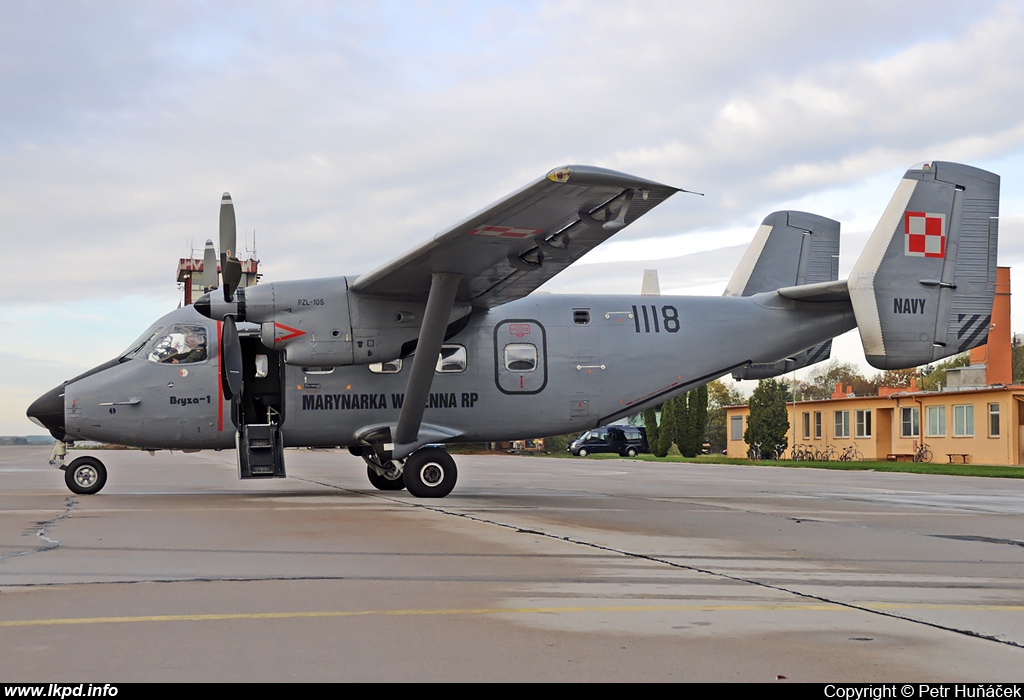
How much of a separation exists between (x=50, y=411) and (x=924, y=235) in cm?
1488

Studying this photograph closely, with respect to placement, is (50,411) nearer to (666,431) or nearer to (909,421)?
(909,421)

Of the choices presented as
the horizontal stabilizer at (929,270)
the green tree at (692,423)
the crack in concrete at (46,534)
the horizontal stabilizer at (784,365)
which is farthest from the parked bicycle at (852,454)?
the crack in concrete at (46,534)

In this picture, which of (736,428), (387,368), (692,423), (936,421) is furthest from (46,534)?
(736,428)

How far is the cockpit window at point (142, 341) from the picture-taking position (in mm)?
15047

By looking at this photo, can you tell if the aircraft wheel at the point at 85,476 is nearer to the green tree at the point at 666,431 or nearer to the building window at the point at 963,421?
the building window at the point at 963,421

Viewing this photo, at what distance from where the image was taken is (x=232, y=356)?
13.9 m

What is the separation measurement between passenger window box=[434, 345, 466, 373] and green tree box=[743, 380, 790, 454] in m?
36.8

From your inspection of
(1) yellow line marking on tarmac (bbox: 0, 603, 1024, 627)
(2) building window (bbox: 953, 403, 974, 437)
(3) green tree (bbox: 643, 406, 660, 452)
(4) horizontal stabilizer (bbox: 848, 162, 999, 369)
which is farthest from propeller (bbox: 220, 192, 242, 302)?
(3) green tree (bbox: 643, 406, 660, 452)

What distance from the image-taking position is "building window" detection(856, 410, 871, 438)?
1797 inches

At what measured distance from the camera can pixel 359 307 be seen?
1422cm

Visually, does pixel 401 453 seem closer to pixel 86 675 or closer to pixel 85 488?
pixel 85 488

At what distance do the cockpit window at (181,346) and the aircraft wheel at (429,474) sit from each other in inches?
156

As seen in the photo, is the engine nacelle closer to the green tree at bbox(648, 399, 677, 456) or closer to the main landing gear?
the main landing gear
